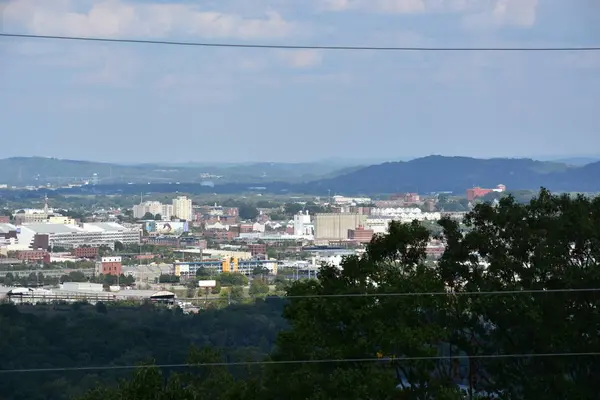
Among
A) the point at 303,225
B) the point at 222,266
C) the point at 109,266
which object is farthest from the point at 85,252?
the point at 303,225

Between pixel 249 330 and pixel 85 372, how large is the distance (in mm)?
2018

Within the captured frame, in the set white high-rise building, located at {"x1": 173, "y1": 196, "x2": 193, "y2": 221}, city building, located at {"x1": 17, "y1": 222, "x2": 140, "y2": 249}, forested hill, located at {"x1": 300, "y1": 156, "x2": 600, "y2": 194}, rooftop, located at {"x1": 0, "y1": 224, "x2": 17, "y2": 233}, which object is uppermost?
forested hill, located at {"x1": 300, "y1": 156, "x2": 600, "y2": 194}

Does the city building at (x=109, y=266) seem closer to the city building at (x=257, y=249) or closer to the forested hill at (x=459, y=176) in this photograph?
the city building at (x=257, y=249)

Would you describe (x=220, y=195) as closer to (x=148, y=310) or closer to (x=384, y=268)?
(x=148, y=310)

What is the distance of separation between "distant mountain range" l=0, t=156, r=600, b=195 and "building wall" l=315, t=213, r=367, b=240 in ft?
7.61

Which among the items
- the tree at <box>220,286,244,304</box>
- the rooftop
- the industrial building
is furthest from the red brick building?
the tree at <box>220,286,244,304</box>

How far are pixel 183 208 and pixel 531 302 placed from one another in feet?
83.5

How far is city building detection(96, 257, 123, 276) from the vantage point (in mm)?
18889

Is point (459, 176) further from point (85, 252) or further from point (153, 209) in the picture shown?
point (153, 209)

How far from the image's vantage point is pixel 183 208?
100.0 feet

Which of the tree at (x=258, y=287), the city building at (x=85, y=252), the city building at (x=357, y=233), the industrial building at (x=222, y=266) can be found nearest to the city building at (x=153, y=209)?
the city building at (x=85, y=252)

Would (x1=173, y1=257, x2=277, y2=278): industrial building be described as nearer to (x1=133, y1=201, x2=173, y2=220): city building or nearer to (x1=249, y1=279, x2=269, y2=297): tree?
(x1=249, y1=279, x2=269, y2=297): tree

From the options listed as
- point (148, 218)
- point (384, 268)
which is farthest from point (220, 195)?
point (384, 268)

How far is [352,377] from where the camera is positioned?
502cm
